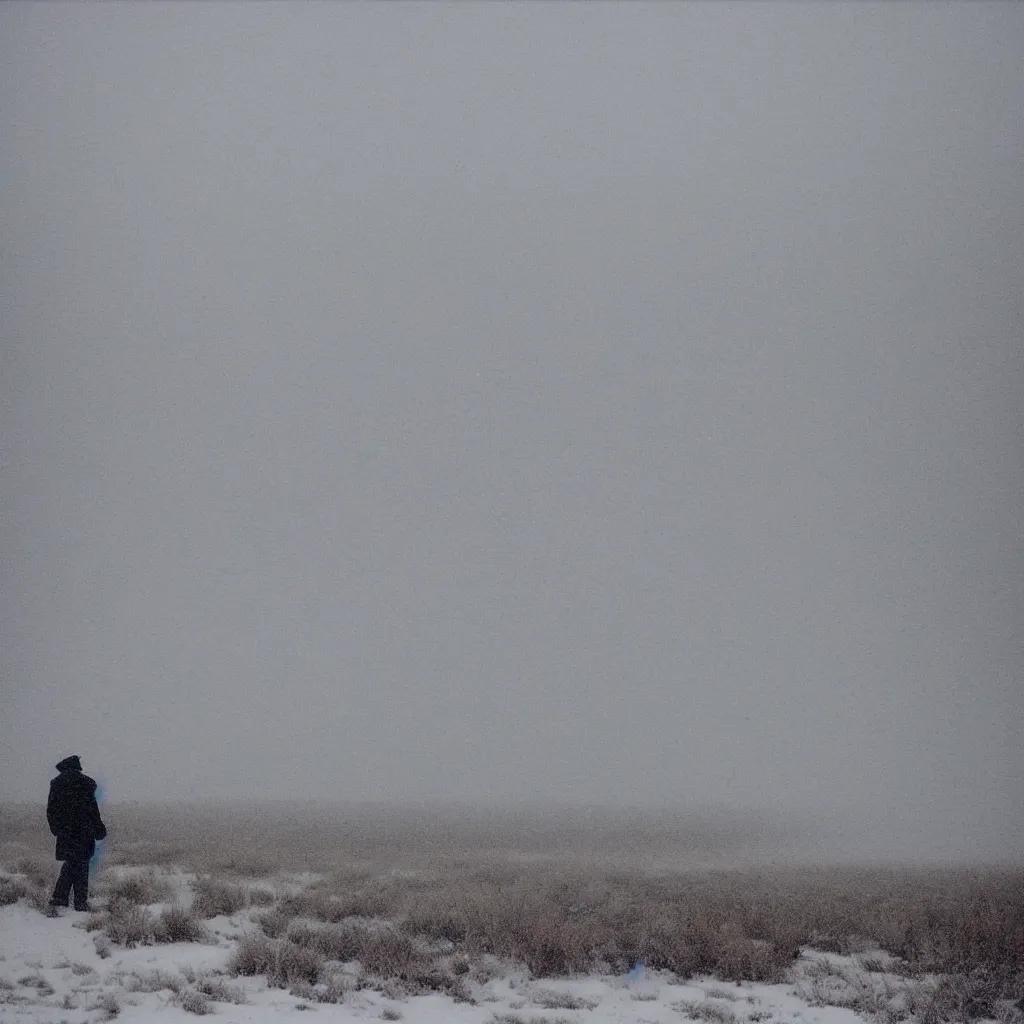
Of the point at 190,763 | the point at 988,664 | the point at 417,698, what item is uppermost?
the point at 988,664

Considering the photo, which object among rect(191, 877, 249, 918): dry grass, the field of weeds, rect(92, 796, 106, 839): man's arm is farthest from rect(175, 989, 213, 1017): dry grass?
rect(92, 796, 106, 839): man's arm

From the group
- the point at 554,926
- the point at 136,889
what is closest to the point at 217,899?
the point at 136,889

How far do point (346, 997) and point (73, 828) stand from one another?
5172 mm

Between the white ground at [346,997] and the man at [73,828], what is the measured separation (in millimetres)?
940

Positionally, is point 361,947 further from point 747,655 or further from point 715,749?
point 747,655

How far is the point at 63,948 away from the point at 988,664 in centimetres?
17891

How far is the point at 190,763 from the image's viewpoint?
8569 centimetres

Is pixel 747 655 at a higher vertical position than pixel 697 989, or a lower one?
higher

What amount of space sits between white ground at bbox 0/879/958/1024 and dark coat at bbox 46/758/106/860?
1253mm

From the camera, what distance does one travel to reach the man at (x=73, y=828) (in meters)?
10.4

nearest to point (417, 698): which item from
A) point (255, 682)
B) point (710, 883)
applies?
point (255, 682)

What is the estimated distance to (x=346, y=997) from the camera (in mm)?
7758

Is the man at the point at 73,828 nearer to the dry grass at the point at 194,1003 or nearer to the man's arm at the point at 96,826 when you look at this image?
the man's arm at the point at 96,826

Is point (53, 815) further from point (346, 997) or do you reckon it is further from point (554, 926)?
point (554, 926)
